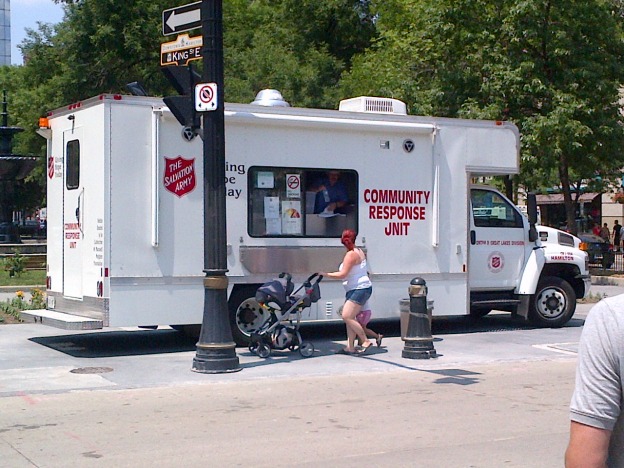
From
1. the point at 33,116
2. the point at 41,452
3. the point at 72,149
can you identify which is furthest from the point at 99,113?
the point at 33,116

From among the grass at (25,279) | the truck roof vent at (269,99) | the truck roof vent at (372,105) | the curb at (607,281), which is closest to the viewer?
the truck roof vent at (269,99)

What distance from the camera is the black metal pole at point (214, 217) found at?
10359 mm

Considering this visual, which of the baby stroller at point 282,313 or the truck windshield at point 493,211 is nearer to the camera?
the baby stroller at point 282,313

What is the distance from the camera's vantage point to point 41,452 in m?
6.91

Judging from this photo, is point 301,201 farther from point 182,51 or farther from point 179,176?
point 182,51

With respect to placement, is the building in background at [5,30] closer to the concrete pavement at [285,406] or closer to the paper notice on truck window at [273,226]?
the concrete pavement at [285,406]

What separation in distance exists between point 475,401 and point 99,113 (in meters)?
5.91

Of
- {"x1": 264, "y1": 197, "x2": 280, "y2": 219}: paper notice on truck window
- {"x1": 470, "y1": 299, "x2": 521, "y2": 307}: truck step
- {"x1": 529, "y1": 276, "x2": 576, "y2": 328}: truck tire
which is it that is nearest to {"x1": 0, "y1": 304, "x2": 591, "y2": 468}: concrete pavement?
{"x1": 470, "y1": 299, "x2": 521, "y2": 307}: truck step

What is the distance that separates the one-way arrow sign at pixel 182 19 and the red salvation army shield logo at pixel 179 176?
72.5 inches

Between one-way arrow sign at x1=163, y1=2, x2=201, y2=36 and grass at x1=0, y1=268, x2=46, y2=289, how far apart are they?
11.6 metres

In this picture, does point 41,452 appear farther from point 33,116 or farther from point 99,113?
point 33,116

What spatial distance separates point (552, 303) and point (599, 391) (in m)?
12.7

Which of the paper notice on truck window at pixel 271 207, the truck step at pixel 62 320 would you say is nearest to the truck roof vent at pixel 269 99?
the paper notice on truck window at pixel 271 207

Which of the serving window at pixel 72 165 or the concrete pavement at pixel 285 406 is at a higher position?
the serving window at pixel 72 165
